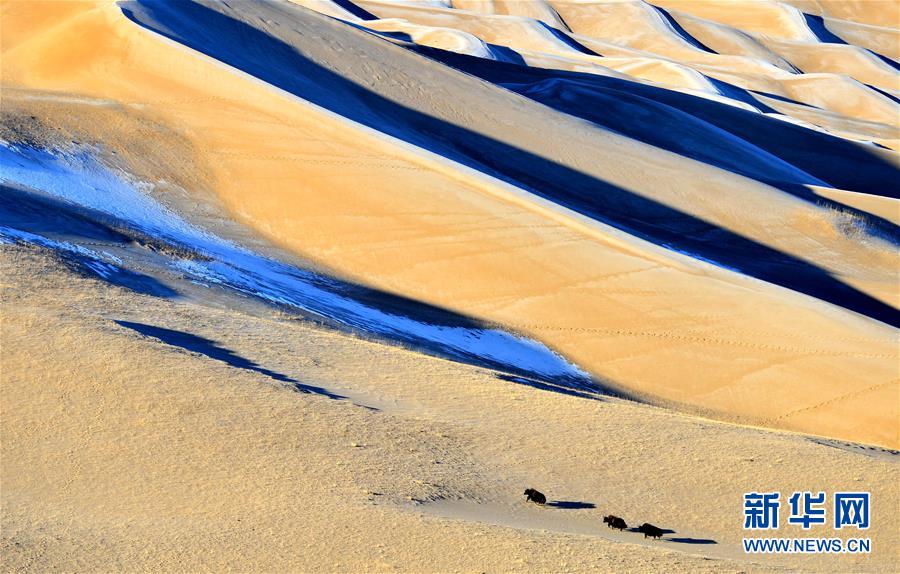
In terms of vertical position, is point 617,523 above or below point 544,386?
above

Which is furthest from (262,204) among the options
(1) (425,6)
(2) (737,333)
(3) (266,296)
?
(1) (425,6)

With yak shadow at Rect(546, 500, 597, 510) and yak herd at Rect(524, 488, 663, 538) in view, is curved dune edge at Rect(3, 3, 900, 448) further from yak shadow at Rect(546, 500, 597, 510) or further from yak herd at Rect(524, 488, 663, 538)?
yak herd at Rect(524, 488, 663, 538)

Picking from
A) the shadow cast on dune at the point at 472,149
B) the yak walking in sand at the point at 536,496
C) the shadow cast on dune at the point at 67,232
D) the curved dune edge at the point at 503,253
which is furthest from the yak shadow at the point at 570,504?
the shadow cast on dune at the point at 472,149

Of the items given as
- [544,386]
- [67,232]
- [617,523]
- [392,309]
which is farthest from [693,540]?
[67,232]

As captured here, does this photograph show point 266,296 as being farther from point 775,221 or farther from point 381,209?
point 775,221

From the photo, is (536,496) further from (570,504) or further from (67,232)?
(67,232)

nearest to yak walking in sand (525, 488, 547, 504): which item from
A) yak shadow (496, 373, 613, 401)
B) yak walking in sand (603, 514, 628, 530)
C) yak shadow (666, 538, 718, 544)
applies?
yak walking in sand (603, 514, 628, 530)
